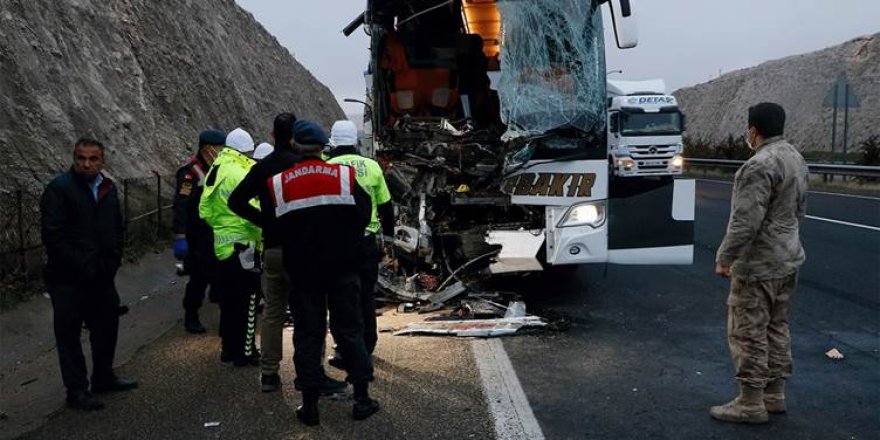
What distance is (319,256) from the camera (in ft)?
16.0

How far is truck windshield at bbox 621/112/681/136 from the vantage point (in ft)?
71.2

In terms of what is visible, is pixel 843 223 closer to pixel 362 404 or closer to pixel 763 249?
pixel 763 249

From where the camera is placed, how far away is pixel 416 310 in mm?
8297

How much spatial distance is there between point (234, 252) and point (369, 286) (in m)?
1.13

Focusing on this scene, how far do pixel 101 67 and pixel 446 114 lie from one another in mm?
10468

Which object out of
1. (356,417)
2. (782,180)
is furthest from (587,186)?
(356,417)

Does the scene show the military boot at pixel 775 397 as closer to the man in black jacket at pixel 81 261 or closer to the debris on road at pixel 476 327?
the debris on road at pixel 476 327

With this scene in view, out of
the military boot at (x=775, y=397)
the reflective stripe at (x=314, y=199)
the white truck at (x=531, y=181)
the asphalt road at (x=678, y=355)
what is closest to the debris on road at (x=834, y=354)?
the asphalt road at (x=678, y=355)

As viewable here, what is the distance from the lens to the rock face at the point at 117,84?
1201cm

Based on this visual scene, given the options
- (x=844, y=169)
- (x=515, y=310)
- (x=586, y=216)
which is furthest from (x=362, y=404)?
(x=844, y=169)

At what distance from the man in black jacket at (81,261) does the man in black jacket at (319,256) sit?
134 cm

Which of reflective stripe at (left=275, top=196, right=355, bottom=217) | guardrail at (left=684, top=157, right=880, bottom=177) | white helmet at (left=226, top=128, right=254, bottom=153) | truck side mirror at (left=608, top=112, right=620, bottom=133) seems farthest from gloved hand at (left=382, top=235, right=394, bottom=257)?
guardrail at (left=684, top=157, right=880, bottom=177)

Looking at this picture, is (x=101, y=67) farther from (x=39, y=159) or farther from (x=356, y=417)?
(x=356, y=417)

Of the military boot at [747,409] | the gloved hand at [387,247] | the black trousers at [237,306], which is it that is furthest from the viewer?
the gloved hand at [387,247]
